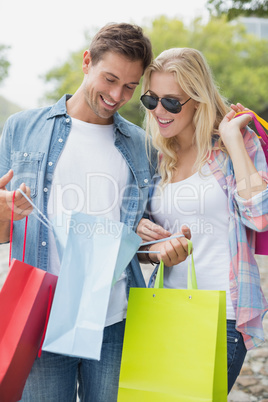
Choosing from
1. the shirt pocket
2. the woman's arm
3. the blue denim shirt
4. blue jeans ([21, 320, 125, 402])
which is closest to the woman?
the woman's arm

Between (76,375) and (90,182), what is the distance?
937 millimetres

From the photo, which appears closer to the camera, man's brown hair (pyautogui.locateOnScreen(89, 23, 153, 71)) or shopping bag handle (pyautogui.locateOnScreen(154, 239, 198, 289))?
shopping bag handle (pyautogui.locateOnScreen(154, 239, 198, 289))

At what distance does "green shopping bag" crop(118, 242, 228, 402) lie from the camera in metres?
1.72

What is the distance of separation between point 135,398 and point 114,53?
61.9 inches

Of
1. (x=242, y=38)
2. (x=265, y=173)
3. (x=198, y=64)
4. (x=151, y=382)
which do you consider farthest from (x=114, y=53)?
(x=242, y=38)

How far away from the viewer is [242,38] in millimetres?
27125

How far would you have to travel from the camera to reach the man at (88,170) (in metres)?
2.11

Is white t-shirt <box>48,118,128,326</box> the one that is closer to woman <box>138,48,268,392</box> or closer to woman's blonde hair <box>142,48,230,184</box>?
woman <box>138,48,268,392</box>

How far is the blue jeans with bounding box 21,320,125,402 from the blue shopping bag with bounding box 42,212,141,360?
625mm

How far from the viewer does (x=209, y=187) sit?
2281mm

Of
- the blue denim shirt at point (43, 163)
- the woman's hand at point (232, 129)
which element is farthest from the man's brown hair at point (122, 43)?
the woman's hand at point (232, 129)

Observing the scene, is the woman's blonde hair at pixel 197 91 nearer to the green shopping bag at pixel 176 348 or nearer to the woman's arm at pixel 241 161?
the woman's arm at pixel 241 161

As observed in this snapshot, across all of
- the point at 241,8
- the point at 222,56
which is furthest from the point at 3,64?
the point at 241,8

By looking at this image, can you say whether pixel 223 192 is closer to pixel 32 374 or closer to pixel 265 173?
pixel 265 173
